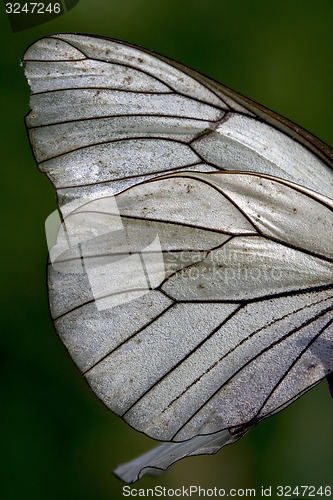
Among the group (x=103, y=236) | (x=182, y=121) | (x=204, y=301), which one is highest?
(x=182, y=121)

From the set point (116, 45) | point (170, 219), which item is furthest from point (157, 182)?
point (116, 45)

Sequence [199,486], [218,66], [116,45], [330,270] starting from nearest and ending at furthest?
[330,270], [116,45], [199,486], [218,66]

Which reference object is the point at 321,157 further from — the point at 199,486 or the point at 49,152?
the point at 199,486
